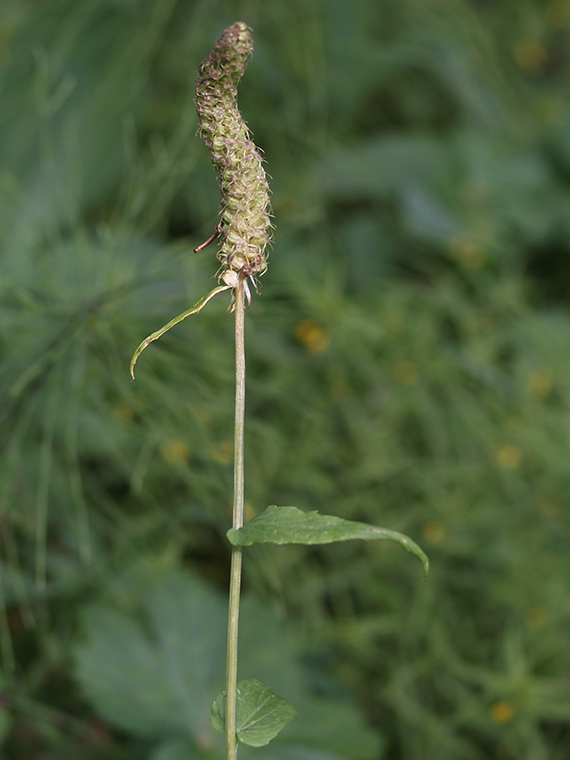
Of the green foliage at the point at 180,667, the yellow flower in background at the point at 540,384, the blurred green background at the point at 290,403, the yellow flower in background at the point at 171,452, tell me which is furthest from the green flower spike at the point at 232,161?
the yellow flower in background at the point at 540,384

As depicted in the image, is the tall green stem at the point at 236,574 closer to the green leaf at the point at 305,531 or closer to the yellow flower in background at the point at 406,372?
the green leaf at the point at 305,531

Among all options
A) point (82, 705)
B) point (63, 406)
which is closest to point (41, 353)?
point (63, 406)

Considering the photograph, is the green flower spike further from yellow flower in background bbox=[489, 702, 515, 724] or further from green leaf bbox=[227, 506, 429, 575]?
yellow flower in background bbox=[489, 702, 515, 724]

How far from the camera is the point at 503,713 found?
2.75ft

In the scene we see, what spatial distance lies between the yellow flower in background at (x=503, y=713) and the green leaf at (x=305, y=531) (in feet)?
2.08

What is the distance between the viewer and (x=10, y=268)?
2.79 ft

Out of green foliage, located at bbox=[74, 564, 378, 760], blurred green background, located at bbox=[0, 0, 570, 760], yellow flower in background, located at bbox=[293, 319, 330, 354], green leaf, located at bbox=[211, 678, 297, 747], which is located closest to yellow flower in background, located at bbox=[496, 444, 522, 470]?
blurred green background, located at bbox=[0, 0, 570, 760]

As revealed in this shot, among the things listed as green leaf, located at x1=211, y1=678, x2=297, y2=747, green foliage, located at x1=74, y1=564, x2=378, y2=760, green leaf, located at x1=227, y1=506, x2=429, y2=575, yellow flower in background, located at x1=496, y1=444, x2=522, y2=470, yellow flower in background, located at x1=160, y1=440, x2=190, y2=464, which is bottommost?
green foliage, located at x1=74, y1=564, x2=378, y2=760

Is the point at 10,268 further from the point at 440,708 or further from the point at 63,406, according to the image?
the point at 440,708

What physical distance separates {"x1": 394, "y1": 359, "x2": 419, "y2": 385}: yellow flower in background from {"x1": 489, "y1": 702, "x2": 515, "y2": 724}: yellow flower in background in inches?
18.9

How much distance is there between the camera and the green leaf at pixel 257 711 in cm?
34

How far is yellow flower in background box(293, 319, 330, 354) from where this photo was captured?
3.76 feet

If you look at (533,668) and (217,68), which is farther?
(533,668)

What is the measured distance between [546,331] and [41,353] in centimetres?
86
